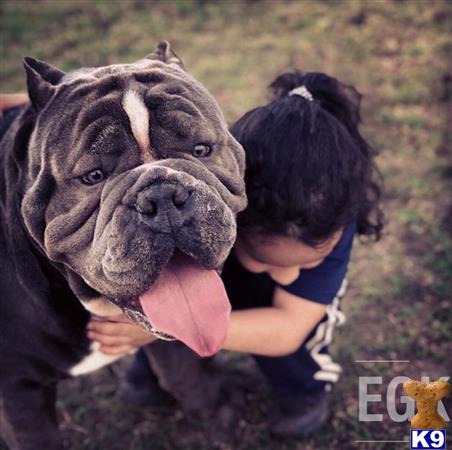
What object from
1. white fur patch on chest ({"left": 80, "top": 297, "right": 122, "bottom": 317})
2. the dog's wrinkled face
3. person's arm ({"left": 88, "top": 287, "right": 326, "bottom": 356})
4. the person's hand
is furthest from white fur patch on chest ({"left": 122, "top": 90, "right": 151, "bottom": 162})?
person's arm ({"left": 88, "top": 287, "right": 326, "bottom": 356})

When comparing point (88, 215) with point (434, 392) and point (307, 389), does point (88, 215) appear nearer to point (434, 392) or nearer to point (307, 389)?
point (434, 392)

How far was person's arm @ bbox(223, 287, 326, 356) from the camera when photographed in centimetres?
230

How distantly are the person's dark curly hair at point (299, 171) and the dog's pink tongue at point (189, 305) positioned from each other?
512 millimetres

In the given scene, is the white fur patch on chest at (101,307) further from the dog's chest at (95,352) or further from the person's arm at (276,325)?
the person's arm at (276,325)

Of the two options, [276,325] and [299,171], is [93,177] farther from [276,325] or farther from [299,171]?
[276,325]

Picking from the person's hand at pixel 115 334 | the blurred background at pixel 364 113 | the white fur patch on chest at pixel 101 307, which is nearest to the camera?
the white fur patch on chest at pixel 101 307

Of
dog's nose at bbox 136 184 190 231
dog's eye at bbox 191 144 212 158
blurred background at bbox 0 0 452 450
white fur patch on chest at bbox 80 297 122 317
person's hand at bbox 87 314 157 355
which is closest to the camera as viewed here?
→ dog's nose at bbox 136 184 190 231

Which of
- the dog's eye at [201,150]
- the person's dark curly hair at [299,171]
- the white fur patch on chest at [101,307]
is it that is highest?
the dog's eye at [201,150]

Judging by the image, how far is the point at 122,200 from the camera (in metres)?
1.61

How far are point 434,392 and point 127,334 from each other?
3.33 feet

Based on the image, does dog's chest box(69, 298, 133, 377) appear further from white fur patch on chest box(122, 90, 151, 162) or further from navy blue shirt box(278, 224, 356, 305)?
navy blue shirt box(278, 224, 356, 305)

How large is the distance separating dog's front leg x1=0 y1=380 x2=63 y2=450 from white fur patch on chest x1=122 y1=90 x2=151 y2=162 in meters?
0.92

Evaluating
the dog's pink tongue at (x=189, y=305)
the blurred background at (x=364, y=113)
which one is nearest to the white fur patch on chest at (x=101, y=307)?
the dog's pink tongue at (x=189, y=305)

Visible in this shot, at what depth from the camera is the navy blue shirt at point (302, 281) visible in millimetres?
2371
